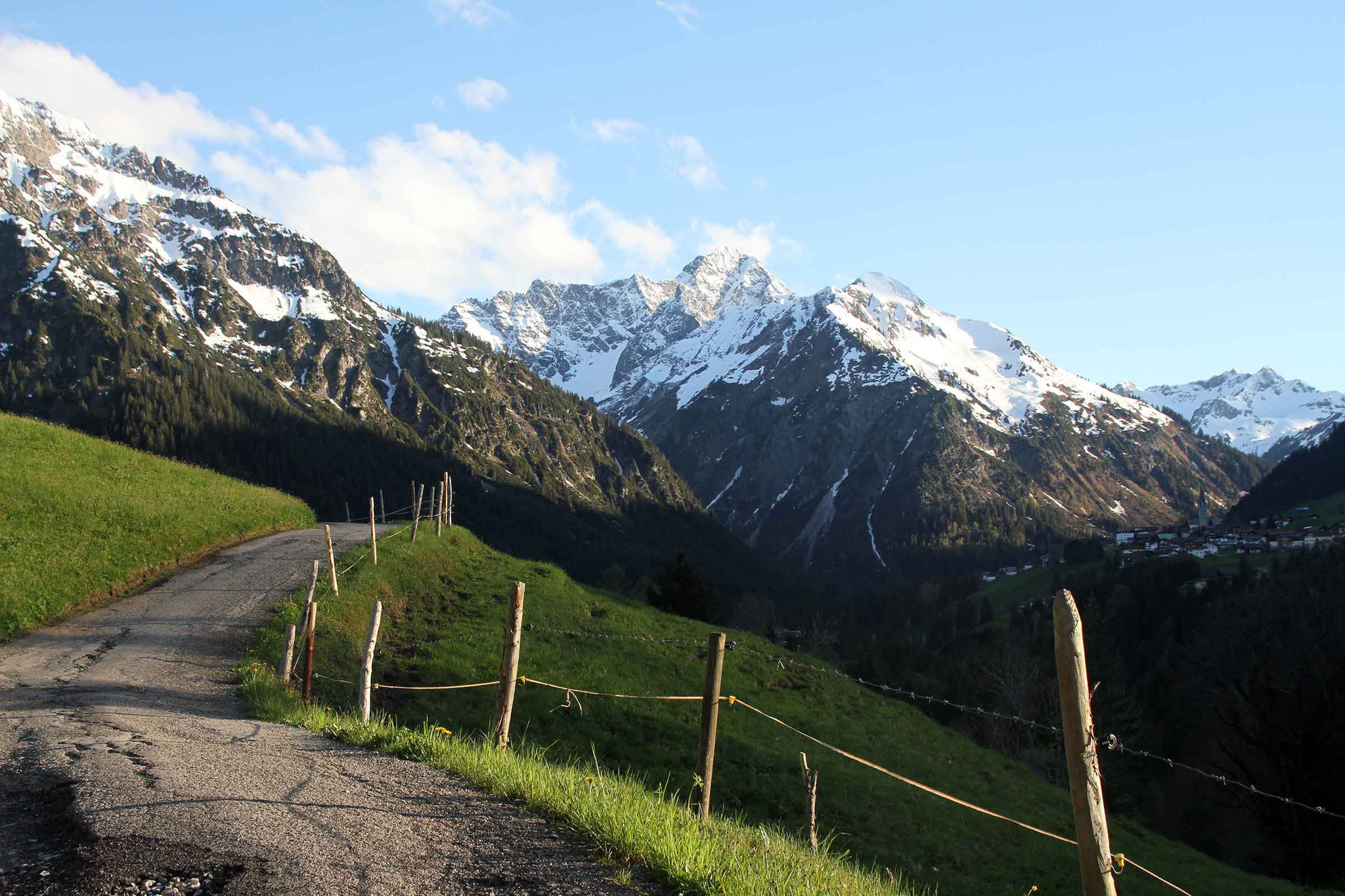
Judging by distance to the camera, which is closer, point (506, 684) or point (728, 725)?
point (506, 684)

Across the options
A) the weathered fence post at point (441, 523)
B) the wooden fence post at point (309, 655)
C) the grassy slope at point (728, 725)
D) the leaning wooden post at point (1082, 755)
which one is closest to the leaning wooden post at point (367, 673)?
the wooden fence post at point (309, 655)

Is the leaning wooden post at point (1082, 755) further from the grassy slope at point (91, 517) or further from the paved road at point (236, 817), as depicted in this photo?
the grassy slope at point (91, 517)

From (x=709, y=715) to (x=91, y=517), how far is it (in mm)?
26993

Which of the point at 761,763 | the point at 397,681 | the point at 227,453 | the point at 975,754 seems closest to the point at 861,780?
the point at 761,763

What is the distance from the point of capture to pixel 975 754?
32.9 m

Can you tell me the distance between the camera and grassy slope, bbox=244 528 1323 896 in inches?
810

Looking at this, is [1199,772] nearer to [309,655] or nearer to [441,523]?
[309,655]

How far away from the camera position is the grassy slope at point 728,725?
20578mm

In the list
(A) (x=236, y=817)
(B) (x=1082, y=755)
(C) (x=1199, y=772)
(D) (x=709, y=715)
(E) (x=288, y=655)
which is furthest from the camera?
(E) (x=288, y=655)

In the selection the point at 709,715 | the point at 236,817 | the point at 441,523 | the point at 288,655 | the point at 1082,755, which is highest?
the point at 1082,755

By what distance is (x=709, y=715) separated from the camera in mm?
9953

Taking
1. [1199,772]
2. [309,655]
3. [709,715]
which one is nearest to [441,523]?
[309,655]

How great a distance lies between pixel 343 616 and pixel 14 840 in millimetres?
18833

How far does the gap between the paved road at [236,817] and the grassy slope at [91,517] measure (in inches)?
390
